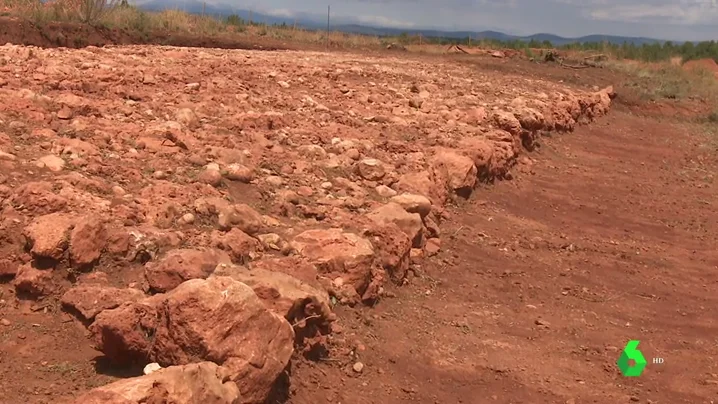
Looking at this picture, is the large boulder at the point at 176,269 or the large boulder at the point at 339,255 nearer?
the large boulder at the point at 176,269

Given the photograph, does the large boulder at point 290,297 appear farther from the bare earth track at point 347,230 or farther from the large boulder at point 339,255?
the large boulder at point 339,255

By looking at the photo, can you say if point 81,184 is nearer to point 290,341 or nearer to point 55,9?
point 290,341

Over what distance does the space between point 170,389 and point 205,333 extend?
365mm

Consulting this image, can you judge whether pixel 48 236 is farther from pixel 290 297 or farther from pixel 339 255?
pixel 339 255

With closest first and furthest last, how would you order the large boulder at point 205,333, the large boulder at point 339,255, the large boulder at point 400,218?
1. the large boulder at point 205,333
2. the large boulder at point 339,255
3. the large boulder at point 400,218

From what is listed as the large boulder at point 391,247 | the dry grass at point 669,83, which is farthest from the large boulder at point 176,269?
the dry grass at point 669,83

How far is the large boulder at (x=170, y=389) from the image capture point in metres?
2.03

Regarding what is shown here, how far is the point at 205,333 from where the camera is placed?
243 cm

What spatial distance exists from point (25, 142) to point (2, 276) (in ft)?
3.71

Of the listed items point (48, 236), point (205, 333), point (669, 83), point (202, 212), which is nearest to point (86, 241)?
point (48, 236)

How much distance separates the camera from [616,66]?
19234mm

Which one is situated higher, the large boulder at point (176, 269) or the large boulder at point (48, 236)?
the large boulder at point (48, 236)

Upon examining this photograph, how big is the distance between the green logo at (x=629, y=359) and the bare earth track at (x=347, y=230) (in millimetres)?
78

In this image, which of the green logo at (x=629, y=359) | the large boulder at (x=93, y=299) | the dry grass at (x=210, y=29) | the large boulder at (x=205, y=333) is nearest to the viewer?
the large boulder at (x=205, y=333)
